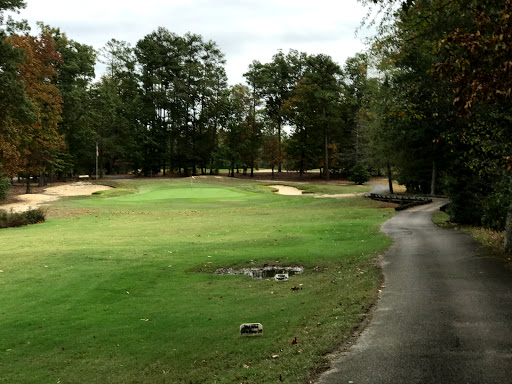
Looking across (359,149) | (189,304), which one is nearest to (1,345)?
(189,304)

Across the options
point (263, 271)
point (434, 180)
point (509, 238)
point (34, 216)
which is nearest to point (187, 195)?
point (34, 216)

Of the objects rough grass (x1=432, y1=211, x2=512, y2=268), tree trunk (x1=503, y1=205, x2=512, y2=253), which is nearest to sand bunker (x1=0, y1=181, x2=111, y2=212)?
rough grass (x1=432, y1=211, x2=512, y2=268)

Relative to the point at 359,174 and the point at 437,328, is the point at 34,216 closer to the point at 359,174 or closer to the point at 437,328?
the point at 437,328

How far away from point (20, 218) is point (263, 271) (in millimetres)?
20384

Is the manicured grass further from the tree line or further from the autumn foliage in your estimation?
the autumn foliage

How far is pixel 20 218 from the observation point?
27.7 meters

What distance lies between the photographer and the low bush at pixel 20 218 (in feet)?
89.0

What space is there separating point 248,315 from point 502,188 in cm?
1075

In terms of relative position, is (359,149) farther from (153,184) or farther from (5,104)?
(5,104)

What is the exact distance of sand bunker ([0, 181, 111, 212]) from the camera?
4259 cm

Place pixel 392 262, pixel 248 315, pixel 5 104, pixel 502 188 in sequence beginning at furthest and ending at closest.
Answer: pixel 5 104 → pixel 502 188 → pixel 392 262 → pixel 248 315

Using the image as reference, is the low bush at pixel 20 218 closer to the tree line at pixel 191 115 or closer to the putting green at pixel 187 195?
the tree line at pixel 191 115

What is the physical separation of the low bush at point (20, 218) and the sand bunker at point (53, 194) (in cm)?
1336

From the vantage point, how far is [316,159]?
82.2 m
